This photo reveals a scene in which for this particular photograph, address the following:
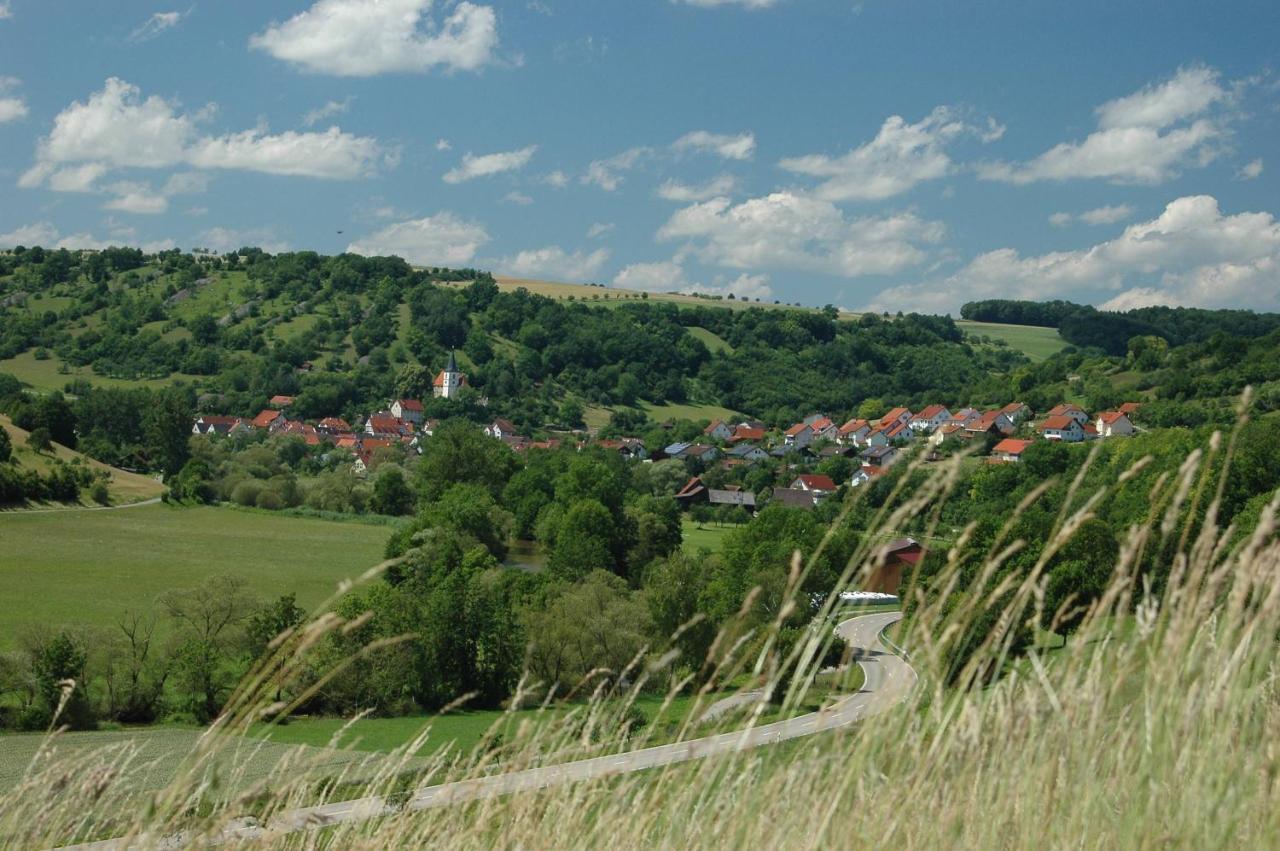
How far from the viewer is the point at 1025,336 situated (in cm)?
17725

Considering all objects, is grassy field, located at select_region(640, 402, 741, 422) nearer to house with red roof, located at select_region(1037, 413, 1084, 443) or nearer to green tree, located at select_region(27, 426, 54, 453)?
house with red roof, located at select_region(1037, 413, 1084, 443)

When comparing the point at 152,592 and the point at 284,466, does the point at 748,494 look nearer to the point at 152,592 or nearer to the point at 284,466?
the point at 284,466

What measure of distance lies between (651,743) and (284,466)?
73.0m

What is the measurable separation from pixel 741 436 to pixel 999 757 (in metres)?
113

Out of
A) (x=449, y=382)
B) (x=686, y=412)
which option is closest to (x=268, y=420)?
(x=449, y=382)

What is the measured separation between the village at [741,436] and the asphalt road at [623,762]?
60.0 m

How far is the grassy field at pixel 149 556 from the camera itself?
37.9 m

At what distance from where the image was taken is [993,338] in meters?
174

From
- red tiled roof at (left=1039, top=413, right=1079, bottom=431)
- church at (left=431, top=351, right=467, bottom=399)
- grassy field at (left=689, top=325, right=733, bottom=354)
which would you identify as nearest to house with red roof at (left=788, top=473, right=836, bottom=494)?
red tiled roof at (left=1039, top=413, right=1079, bottom=431)

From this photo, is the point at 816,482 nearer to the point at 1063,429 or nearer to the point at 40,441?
the point at 1063,429

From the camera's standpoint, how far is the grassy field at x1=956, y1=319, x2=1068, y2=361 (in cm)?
16488

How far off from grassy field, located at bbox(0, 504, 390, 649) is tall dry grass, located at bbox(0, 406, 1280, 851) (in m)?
32.2

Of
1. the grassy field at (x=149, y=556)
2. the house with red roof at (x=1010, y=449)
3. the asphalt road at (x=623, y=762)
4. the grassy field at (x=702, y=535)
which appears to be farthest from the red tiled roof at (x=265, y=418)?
the asphalt road at (x=623, y=762)

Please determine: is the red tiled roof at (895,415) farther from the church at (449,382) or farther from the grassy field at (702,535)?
the church at (449,382)
